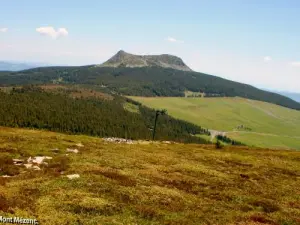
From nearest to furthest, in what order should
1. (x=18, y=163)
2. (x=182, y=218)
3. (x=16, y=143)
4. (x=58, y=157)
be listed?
(x=182, y=218) → (x=18, y=163) → (x=58, y=157) → (x=16, y=143)

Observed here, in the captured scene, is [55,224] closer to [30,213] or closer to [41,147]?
[30,213]

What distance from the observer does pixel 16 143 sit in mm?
65062

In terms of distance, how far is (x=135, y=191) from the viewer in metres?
42.3

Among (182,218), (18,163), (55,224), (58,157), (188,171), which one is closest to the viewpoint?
(55,224)

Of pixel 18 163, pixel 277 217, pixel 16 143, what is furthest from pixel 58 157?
pixel 277 217

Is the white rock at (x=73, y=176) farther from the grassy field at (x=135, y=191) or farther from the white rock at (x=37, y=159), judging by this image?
the white rock at (x=37, y=159)

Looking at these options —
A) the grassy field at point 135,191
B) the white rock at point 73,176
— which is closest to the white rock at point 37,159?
the grassy field at point 135,191

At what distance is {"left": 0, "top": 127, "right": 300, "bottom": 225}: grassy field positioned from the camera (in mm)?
33438

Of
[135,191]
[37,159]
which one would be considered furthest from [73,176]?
[37,159]

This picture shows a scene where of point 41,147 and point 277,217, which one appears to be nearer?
point 277,217

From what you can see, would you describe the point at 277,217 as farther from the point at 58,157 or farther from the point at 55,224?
the point at 58,157

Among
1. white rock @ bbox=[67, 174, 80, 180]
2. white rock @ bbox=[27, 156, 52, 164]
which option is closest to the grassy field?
white rock @ bbox=[67, 174, 80, 180]

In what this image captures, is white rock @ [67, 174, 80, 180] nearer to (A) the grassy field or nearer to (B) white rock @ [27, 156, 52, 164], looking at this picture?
(A) the grassy field

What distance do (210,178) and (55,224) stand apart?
33.3 metres
